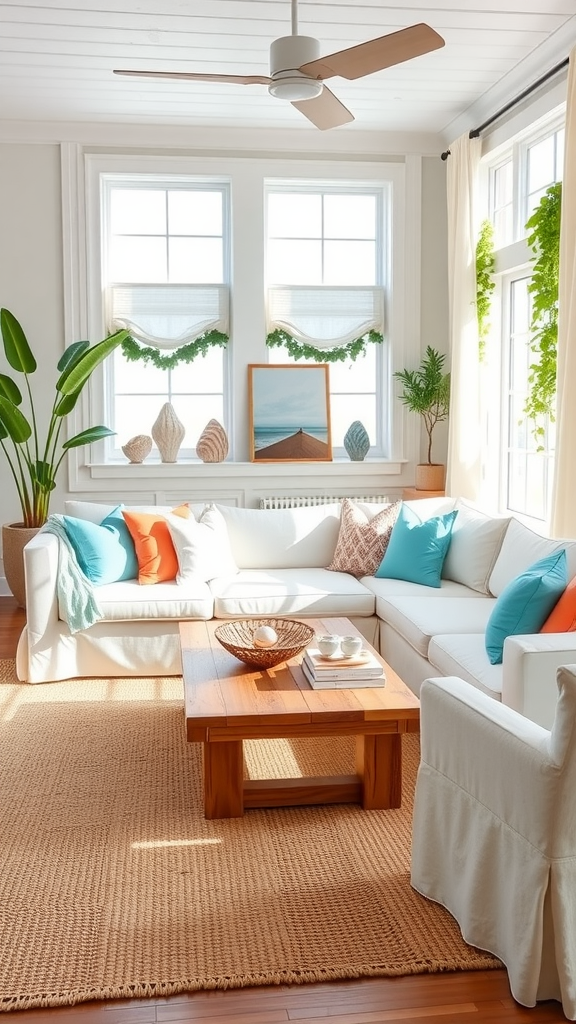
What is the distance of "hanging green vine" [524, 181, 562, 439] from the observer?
4.75 meters

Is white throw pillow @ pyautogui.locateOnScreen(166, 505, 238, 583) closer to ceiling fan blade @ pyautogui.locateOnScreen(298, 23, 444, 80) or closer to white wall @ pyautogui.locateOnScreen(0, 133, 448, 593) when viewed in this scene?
white wall @ pyautogui.locateOnScreen(0, 133, 448, 593)

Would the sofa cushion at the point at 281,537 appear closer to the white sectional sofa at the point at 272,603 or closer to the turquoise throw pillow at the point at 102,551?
the white sectional sofa at the point at 272,603

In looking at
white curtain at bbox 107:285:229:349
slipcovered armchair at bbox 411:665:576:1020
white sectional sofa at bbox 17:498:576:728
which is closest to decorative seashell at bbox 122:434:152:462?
white curtain at bbox 107:285:229:349

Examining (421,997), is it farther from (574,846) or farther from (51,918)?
(51,918)

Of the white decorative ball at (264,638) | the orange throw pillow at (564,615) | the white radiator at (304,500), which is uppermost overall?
the white radiator at (304,500)

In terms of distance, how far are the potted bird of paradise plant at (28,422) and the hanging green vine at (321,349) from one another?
3.84 ft

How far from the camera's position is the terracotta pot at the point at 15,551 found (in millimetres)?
5914

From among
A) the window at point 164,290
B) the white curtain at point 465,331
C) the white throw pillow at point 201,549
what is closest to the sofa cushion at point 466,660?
the white throw pillow at point 201,549

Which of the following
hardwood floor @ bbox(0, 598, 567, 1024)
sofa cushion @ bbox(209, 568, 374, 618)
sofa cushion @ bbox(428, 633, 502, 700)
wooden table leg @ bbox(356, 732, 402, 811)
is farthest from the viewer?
sofa cushion @ bbox(209, 568, 374, 618)

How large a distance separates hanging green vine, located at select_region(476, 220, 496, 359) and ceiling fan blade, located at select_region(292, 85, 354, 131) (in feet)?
7.00

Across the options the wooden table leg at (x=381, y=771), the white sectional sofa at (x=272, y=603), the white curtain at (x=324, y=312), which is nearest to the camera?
the wooden table leg at (x=381, y=771)

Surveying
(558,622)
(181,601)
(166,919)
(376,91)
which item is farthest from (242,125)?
(166,919)

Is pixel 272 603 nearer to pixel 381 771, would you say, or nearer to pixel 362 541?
pixel 362 541

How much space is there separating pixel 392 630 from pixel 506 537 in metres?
A: 0.71
